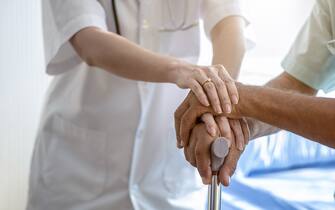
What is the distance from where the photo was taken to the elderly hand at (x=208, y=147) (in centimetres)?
91

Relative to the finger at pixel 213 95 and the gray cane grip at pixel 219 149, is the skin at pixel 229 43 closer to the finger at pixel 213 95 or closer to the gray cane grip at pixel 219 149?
the finger at pixel 213 95

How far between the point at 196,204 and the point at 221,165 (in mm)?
318

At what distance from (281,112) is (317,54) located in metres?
0.43

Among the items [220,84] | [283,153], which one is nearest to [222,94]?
[220,84]

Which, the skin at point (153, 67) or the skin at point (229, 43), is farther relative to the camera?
the skin at point (229, 43)

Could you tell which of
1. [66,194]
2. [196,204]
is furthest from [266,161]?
[66,194]

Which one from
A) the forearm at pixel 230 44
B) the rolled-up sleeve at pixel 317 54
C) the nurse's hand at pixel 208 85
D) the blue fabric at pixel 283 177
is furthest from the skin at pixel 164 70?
the blue fabric at pixel 283 177

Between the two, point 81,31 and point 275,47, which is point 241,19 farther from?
point 275,47

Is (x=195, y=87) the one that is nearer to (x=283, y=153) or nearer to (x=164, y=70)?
(x=164, y=70)

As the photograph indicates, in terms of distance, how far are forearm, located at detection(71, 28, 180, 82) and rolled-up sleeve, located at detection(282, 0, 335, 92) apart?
0.45 meters

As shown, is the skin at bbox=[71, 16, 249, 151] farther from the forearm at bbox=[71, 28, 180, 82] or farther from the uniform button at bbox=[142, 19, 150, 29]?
the uniform button at bbox=[142, 19, 150, 29]

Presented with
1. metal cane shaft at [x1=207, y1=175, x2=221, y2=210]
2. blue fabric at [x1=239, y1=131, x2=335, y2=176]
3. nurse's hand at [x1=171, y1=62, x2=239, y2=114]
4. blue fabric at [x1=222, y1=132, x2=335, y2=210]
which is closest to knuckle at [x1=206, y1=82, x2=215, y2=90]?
nurse's hand at [x1=171, y1=62, x2=239, y2=114]

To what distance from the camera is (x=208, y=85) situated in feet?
3.25

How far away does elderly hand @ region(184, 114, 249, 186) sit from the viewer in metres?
0.91
